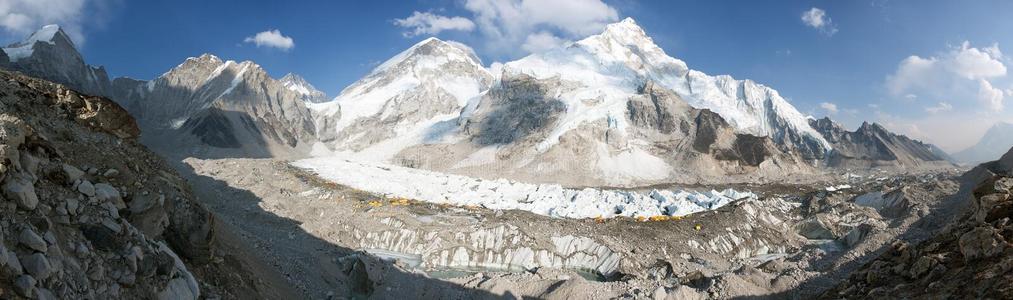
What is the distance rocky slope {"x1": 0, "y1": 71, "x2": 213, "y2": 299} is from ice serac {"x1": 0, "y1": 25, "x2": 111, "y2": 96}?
14838 centimetres

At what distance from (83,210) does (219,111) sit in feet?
545

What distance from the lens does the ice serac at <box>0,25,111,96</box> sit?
443 ft

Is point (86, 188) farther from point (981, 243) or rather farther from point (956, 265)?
point (981, 243)

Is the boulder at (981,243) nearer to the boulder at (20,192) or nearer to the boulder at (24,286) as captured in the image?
the boulder at (24,286)

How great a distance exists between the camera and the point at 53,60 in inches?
5689

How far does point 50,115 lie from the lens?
50.1 ft


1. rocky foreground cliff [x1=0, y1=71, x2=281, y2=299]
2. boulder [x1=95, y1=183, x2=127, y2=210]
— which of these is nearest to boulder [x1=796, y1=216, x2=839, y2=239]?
rocky foreground cliff [x1=0, y1=71, x2=281, y2=299]

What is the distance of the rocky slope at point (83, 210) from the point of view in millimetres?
9445

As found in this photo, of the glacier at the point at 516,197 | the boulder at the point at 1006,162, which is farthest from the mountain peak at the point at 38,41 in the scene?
the boulder at the point at 1006,162

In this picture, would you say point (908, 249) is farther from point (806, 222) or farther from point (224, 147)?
point (224, 147)

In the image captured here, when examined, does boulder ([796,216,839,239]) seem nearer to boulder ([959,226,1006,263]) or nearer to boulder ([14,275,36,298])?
boulder ([959,226,1006,263])

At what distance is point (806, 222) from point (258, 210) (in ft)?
150

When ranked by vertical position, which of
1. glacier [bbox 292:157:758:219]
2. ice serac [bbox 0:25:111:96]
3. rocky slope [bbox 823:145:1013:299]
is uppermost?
ice serac [bbox 0:25:111:96]

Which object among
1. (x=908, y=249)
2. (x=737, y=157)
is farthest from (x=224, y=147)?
(x=908, y=249)
